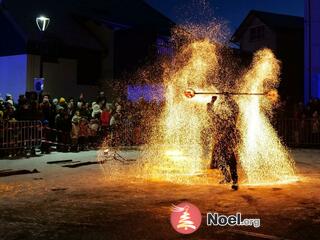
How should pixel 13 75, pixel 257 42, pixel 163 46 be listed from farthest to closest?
pixel 257 42 → pixel 163 46 → pixel 13 75

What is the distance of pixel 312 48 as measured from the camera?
27.6 metres

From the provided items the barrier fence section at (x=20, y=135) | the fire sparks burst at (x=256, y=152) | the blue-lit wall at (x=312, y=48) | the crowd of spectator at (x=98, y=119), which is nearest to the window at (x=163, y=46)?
the blue-lit wall at (x=312, y=48)

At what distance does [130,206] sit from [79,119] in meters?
11.0

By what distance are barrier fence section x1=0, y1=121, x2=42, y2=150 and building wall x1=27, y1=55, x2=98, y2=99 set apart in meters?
10.3

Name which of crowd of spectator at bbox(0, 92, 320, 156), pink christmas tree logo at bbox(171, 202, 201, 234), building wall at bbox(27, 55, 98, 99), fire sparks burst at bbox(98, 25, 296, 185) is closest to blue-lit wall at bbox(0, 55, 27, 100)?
building wall at bbox(27, 55, 98, 99)

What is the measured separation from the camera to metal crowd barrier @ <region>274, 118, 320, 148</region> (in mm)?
21391

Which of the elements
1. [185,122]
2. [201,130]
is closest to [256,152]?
[201,130]

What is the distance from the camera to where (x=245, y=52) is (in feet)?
125

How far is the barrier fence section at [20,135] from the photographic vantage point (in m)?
16.2

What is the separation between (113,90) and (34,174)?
2007cm

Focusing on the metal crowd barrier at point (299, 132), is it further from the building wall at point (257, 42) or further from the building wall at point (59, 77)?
the building wall at point (257, 42)

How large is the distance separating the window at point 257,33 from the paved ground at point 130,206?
2695cm

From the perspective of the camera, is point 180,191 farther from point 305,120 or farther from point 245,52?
point 245,52

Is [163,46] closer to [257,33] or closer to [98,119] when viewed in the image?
[257,33]
